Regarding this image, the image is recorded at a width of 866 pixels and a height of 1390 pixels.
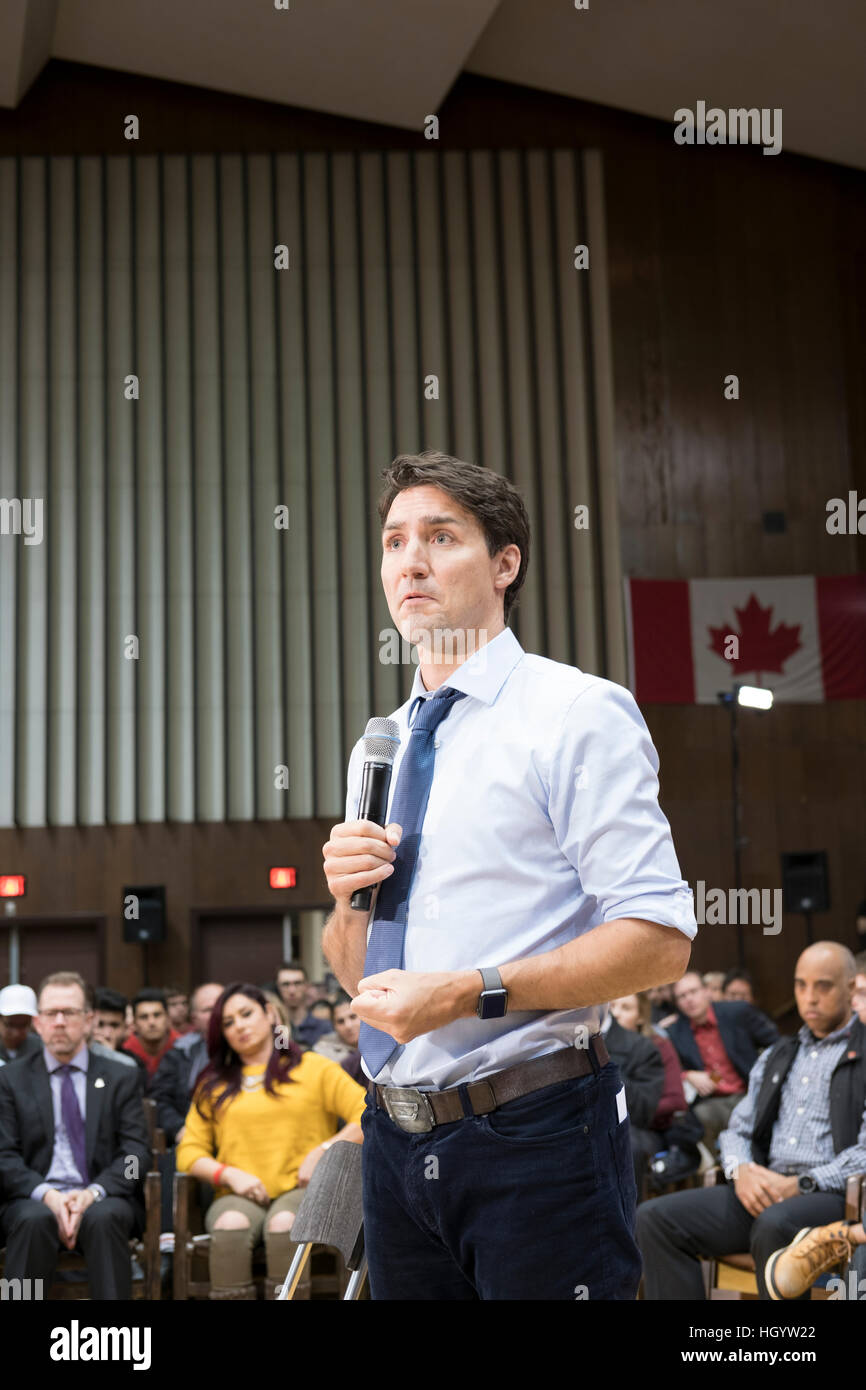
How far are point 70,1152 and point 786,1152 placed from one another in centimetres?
231

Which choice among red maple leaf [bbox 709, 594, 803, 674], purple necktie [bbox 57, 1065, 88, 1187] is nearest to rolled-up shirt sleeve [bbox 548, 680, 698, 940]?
purple necktie [bbox 57, 1065, 88, 1187]

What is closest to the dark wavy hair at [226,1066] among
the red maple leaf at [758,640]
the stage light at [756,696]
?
the stage light at [756,696]

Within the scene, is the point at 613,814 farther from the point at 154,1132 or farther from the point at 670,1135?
the point at 154,1132

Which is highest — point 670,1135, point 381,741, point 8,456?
point 8,456

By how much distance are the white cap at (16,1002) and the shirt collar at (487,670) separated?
175 inches

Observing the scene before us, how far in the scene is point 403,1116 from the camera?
132 cm

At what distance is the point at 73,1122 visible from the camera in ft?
14.5

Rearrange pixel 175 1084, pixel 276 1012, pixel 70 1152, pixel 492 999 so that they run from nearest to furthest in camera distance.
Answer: pixel 492 999 < pixel 70 1152 < pixel 276 1012 < pixel 175 1084

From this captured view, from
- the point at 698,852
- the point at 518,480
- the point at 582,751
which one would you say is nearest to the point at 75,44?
the point at 518,480

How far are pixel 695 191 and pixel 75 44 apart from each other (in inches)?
218

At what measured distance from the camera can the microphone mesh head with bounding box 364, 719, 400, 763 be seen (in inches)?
58.8

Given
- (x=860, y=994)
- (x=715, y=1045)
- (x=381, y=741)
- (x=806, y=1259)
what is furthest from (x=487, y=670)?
(x=715, y=1045)

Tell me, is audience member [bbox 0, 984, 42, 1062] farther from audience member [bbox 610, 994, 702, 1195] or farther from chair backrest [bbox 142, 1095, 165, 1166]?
audience member [bbox 610, 994, 702, 1195]
